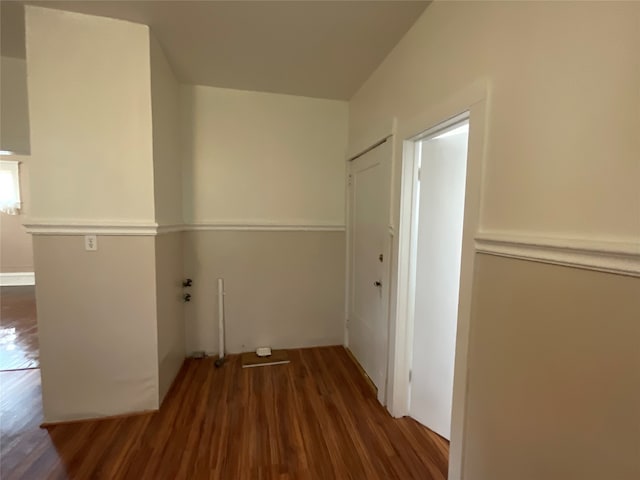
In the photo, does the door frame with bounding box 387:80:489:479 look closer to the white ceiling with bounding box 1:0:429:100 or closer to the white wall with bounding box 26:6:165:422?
the white ceiling with bounding box 1:0:429:100

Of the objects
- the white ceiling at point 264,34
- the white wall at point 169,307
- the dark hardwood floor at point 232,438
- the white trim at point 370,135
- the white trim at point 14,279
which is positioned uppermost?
the white ceiling at point 264,34

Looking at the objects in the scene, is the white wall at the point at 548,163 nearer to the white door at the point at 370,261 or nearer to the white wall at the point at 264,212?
the white door at the point at 370,261

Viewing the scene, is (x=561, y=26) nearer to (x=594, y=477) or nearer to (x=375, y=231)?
(x=594, y=477)

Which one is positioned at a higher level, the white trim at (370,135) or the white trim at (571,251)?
the white trim at (370,135)

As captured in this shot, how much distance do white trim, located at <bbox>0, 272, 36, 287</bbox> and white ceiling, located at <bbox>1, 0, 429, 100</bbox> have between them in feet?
16.0

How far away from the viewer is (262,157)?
285 cm

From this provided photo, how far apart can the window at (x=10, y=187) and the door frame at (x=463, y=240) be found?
678cm

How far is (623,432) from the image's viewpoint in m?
0.78

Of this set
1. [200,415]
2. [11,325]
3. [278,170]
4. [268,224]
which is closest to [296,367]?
[200,415]

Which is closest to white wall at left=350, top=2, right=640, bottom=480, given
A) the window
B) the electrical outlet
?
the electrical outlet

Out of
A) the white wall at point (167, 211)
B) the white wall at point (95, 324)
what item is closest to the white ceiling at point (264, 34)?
the white wall at point (167, 211)

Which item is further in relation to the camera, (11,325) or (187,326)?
(11,325)

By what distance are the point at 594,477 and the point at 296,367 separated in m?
2.13

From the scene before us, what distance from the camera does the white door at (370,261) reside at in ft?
7.12
